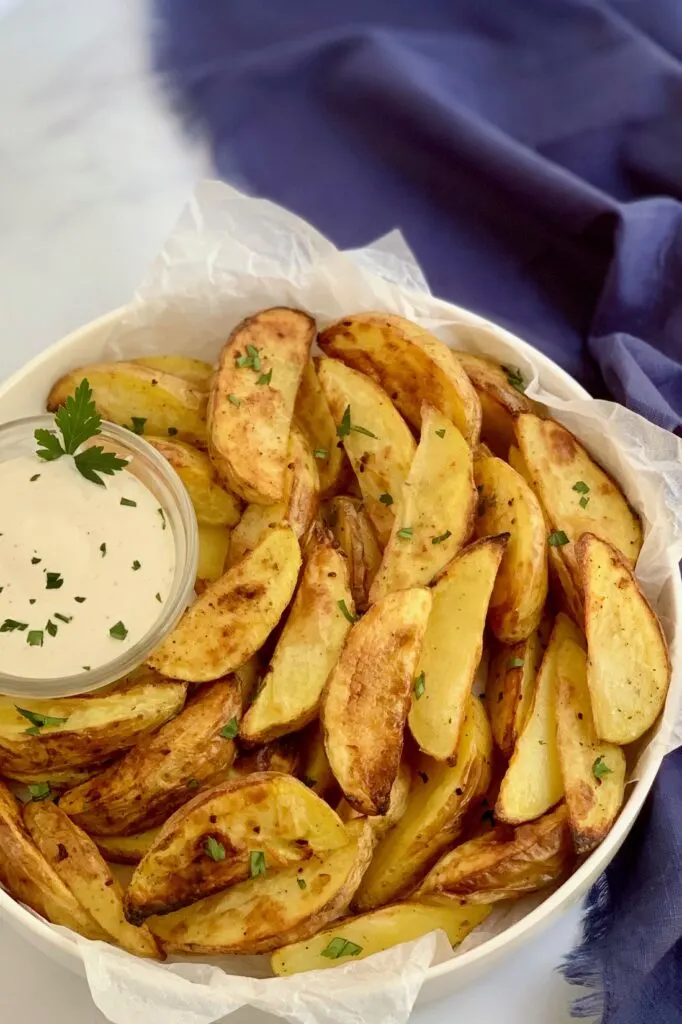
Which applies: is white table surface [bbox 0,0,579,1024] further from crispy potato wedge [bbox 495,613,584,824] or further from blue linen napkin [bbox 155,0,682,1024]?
crispy potato wedge [bbox 495,613,584,824]

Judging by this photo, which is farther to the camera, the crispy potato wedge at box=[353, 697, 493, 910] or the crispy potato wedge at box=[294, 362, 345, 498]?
the crispy potato wedge at box=[294, 362, 345, 498]

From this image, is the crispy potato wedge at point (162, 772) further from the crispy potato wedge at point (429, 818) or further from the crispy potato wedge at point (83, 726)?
the crispy potato wedge at point (429, 818)

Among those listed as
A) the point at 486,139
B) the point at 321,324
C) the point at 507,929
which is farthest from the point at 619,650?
the point at 486,139

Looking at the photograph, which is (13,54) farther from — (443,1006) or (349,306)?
(443,1006)

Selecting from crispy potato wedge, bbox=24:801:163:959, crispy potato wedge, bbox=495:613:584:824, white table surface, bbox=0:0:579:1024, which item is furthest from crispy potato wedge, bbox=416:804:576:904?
white table surface, bbox=0:0:579:1024

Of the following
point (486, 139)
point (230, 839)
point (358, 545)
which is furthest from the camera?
point (486, 139)

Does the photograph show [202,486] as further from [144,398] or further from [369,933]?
[369,933]

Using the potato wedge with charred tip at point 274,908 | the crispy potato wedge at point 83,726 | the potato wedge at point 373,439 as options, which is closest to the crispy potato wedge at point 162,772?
the crispy potato wedge at point 83,726
